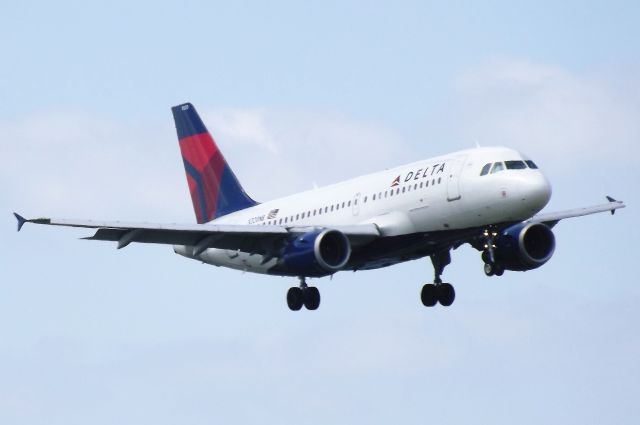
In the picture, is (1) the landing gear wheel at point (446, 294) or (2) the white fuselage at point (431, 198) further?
(1) the landing gear wheel at point (446, 294)

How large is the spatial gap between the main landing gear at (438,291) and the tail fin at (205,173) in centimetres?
935

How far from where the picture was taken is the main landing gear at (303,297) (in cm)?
6194

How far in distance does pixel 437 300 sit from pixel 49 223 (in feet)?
52.8

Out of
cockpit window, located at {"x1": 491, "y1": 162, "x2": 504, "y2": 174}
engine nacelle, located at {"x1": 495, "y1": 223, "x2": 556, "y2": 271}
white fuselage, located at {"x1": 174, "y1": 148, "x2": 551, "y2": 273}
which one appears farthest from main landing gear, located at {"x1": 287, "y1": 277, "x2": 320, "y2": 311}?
cockpit window, located at {"x1": 491, "y1": 162, "x2": 504, "y2": 174}

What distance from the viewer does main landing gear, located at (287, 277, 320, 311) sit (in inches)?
2438

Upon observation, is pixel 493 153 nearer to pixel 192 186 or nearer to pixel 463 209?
pixel 463 209

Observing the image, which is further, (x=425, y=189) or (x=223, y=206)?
(x=223, y=206)

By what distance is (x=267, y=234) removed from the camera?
59.7 metres

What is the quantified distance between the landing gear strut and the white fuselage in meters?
1.21

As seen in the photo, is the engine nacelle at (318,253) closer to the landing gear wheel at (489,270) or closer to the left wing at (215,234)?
the left wing at (215,234)

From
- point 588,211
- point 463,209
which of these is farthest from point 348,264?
point 588,211

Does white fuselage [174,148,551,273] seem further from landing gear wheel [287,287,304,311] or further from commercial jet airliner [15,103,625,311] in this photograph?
landing gear wheel [287,287,304,311]

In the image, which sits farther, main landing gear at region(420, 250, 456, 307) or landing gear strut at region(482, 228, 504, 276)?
main landing gear at region(420, 250, 456, 307)

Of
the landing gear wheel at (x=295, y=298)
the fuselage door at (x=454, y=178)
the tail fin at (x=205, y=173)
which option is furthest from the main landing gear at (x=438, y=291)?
the tail fin at (x=205, y=173)
